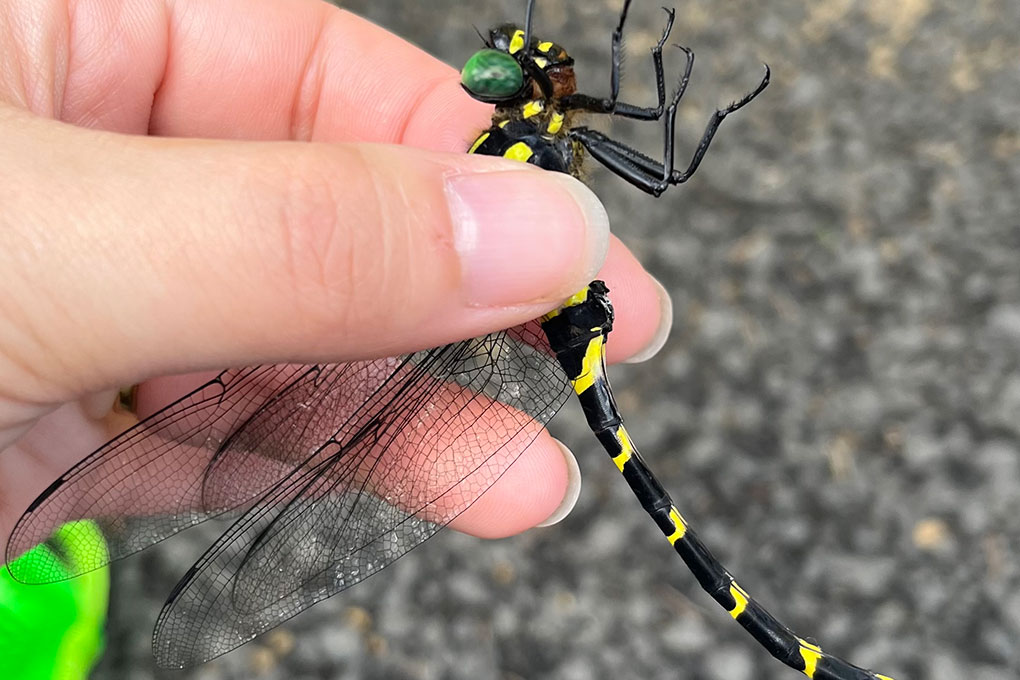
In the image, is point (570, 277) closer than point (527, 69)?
Yes

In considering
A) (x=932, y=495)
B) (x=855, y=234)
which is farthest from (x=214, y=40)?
(x=932, y=495)

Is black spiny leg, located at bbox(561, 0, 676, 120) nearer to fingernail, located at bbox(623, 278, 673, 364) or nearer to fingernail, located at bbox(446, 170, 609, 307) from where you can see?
fingernail, located at bbox(446, 170, 609, 307)

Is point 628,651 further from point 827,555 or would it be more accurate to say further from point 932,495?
point 932,495

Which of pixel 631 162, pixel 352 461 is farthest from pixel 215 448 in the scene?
pixel 631 162

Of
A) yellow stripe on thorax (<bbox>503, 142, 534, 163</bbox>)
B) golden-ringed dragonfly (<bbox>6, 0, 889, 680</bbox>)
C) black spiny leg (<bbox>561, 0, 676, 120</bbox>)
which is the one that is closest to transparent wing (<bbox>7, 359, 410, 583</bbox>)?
golden-ringed dragonfly (<bbox>6, 0, 889, 680</bbox>)

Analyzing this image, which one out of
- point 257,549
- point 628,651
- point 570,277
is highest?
point 570,277
